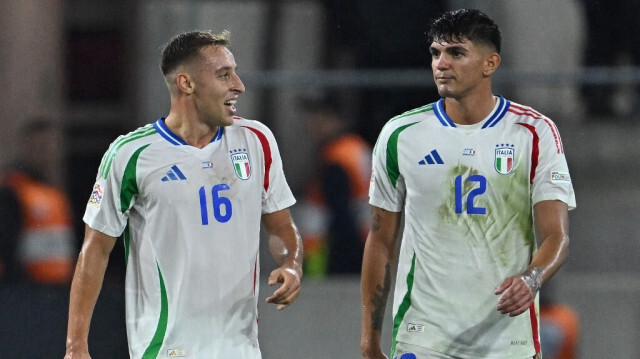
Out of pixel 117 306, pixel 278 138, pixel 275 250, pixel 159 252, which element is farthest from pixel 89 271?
pixel 278 138

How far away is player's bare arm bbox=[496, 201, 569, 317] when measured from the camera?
477cm

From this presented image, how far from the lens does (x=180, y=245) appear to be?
16.5ft

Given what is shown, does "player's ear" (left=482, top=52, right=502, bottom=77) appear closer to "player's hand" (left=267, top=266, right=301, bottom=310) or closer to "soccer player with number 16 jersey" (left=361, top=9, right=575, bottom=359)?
"soccer player with number 16 jersey" (left=361, top=9, right=575, bottom=359)

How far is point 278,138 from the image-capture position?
9422 millimetres

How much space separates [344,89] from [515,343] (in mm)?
4403

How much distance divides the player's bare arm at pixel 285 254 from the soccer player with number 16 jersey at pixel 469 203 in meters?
0.42

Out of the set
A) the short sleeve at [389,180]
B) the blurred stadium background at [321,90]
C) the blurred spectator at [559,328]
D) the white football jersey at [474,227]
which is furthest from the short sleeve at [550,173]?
the blurred spectator at [559,328]

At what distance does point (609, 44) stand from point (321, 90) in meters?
2.16

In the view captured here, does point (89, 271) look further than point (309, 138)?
No

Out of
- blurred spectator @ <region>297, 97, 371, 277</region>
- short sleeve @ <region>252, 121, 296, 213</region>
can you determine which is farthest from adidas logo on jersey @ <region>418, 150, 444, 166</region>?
blurred spectator @ <region>297, 97, 371, 277</region>

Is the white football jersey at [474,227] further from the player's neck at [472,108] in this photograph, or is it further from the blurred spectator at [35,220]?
the blurred spectator at [35,220]

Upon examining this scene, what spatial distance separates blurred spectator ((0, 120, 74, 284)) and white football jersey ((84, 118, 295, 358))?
4.35 meters

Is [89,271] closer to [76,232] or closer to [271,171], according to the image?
[271,171]

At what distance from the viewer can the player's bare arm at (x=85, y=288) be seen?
495cm
